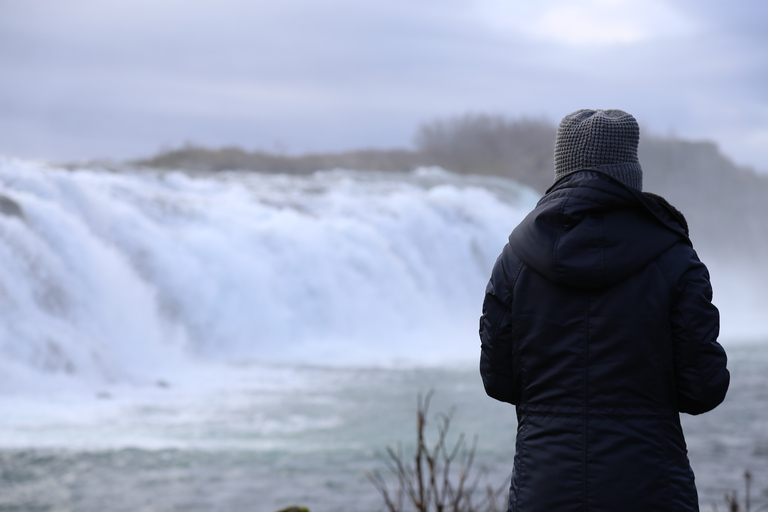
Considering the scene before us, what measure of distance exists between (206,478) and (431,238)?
10170 mm

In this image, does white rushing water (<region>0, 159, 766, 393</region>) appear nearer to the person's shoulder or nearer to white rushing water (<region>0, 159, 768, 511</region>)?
white rushing water (<region>0, 159, 768, 511</region>)

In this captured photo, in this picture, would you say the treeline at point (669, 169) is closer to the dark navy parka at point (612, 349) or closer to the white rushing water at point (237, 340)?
the white rushing water at point (237, 340)

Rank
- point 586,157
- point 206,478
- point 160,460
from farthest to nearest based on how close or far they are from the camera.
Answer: point 160,460 → point 206,478 → point 586,157

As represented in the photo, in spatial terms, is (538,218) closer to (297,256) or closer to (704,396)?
(704,396)

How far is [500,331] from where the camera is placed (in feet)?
6.04

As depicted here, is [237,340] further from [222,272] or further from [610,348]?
[610,348]

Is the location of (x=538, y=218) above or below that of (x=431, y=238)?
below

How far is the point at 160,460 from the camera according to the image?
5840 millimetres

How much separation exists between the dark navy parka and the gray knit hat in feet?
0.22

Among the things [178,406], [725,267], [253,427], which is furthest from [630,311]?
[725,267]

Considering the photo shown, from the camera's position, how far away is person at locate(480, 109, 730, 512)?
169cm

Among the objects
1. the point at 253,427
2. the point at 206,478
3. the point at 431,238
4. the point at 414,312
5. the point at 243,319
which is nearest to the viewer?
the point at 206,478

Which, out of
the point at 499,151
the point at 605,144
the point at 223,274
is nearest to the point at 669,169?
the point at 499,151

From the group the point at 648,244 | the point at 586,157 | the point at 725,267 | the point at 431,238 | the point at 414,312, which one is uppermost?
the point at 725,267
